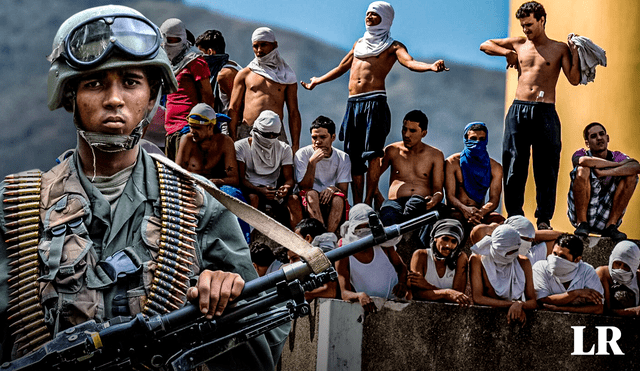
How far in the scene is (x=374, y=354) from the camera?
6.79 m

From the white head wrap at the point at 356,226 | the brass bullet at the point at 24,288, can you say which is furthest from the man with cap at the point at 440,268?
the brass bullet at the point at 24,288

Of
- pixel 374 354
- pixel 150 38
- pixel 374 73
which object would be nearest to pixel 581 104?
pixel 374 73

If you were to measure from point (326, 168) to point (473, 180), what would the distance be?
132 centimetres

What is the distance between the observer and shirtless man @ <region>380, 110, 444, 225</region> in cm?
800

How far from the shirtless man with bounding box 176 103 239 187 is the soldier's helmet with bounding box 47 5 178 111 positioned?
5.38 metres

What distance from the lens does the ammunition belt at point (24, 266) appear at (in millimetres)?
2586

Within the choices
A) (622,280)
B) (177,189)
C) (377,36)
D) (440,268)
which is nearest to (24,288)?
(177,189)

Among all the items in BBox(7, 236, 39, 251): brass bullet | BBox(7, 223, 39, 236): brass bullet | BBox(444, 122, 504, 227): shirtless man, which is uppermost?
BBox(7, 223, 39, 236): brass bullet

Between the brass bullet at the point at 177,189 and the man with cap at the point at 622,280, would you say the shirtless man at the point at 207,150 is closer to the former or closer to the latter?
the man with cap at the point at 622,280

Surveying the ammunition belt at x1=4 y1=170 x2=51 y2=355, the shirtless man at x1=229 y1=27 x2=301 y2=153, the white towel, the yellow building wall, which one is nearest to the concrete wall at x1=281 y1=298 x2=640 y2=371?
the shirtless man at x1=229 y1=27 x2=301 y2=153

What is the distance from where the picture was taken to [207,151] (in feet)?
27.0

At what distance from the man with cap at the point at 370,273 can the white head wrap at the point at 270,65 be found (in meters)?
2.46

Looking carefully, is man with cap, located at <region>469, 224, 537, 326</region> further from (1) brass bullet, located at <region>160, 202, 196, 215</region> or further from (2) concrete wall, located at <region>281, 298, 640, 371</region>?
(1) brass bullet, located at <region>160, 202, 196, 215</region>

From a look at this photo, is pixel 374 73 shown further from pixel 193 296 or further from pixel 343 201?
pixel 193 296
